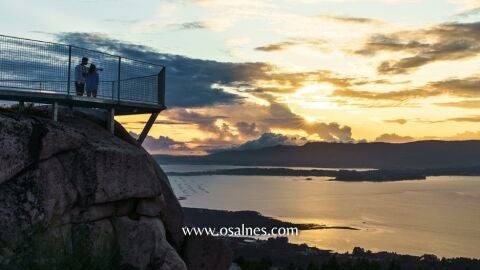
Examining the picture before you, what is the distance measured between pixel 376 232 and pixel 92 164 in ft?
438

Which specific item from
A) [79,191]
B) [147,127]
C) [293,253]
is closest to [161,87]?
[147,127]

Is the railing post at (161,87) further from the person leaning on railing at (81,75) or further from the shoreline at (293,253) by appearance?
the shoreline at (293,253)

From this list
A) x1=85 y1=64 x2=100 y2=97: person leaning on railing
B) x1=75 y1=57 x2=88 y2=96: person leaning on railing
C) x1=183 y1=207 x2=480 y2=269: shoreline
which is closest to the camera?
x1=75 y1=57 x2=88 y2=96: person leaning on railing

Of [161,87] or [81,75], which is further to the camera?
[161,87]

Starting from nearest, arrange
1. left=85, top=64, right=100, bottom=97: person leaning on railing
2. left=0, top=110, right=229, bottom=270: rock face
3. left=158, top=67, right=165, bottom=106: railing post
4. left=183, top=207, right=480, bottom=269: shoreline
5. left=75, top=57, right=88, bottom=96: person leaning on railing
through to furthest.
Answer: left=0, top=110, right=229, bottom=270: rock face → left=75, top=57, right=88, bottom=96: person leaning on railing → left=85, top=64, right=100, bottom=97: person leaning on railing → left=158, top=67, right=165, bottom=106: railing post → left=183, top=207, right=480, bottom=269: shoreline

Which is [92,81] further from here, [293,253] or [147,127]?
[293,253]

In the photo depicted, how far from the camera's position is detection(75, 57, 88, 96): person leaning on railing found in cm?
2047

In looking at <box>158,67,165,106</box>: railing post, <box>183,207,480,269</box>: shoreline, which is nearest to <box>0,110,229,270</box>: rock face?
<box>158,67,165,106</box>: railing post

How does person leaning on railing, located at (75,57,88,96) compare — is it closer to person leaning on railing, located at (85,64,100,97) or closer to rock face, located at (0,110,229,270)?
person leaning on railing, located at (85,64,100,97)

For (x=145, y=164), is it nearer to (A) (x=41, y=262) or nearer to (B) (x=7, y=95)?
(B) (x=7, y=95)

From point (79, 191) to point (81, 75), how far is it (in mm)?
4915

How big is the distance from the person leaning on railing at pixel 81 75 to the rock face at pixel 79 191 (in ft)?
4.18

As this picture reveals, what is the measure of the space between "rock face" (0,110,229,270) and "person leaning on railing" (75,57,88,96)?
128cm

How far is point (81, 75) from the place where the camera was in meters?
20.5
